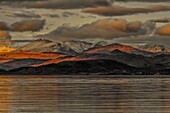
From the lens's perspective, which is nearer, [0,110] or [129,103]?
[0,110]

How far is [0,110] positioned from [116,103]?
43.0 ft

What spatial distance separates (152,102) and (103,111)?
38.9ft

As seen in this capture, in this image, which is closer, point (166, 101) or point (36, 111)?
point (36, 111)

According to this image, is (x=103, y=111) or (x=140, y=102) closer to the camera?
(x=103, y=111)

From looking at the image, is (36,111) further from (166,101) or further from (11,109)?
(166,101)

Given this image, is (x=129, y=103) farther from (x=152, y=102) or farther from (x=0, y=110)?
(x=0, y=110)

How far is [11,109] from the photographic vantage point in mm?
55875

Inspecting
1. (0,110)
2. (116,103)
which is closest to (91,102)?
(116,103)

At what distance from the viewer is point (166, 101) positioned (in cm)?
6450

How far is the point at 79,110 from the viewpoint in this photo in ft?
177

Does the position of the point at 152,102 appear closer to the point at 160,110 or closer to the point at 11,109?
the point at 160,110

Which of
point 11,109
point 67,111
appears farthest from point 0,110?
point 67,111

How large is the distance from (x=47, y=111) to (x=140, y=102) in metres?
13.6

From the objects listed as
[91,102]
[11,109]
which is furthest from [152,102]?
[11,109]
